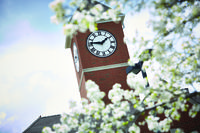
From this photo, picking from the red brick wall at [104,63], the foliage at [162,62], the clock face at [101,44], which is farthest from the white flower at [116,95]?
the clock face at [101,44]

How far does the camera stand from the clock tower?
1063 cm

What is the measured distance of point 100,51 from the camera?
10938mm

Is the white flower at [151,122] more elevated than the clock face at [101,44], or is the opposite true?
the clock face at [101,44]

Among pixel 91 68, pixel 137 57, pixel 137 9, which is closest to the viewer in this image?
pixel 137 9

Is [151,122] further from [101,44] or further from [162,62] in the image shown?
[101,44]

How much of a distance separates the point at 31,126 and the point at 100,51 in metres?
4.87

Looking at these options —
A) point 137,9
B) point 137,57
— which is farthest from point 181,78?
point 137,9

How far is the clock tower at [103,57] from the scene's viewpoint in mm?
10633

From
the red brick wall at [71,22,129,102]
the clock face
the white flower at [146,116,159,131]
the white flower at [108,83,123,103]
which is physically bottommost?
the white flower at [146,116,159,131]

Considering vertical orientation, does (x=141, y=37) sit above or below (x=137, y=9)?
below

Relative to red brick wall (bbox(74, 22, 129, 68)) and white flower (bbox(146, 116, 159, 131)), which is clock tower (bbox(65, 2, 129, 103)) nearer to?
red brick wall (bbox(74, 22, 129, 68))

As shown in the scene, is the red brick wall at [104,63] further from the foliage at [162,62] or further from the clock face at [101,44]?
the foliage at [162,62]

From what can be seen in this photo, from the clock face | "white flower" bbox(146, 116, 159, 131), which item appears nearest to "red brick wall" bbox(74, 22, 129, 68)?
the clock face

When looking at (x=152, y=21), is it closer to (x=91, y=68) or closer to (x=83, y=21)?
(x=83, y=21)
